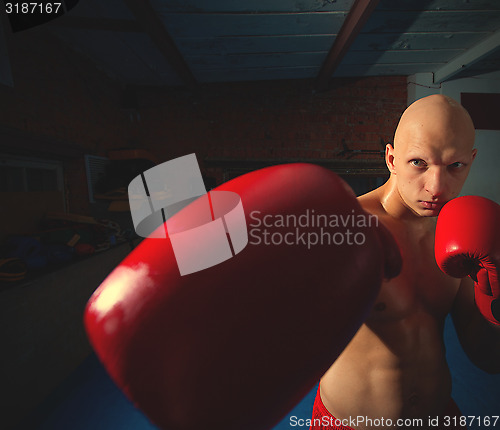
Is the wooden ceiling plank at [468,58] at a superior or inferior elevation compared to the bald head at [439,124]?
superior

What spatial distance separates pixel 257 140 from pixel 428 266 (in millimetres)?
3137

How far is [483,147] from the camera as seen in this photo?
345 cm

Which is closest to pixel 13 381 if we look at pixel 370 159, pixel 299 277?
pixel 299 277

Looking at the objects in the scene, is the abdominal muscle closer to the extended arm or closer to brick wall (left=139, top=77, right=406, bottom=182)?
the extended arm

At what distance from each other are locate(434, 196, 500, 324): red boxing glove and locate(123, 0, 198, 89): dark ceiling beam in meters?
2.34

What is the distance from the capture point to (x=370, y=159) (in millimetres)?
3555

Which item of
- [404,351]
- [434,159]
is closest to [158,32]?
[434,159]

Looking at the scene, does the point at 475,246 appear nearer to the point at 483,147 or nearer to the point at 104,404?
the point at 104,404

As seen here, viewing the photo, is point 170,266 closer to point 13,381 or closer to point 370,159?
point 13,381

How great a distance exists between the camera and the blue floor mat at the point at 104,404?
1.59 metres

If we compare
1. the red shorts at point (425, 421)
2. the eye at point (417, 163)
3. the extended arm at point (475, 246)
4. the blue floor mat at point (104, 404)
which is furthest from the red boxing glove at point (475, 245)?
the blue floor mat at point (104, 404)

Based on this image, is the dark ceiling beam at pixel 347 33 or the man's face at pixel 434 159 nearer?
the man's face at pixel 434 159

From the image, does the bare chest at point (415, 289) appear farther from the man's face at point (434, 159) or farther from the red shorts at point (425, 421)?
the red shorts at point (425, 421)

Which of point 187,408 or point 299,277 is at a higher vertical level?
point 299,277
